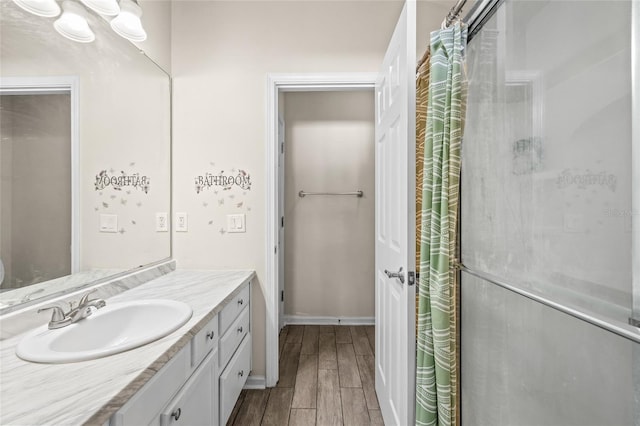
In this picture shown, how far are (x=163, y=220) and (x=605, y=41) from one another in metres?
2.14

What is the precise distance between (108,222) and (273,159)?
99 centimetres

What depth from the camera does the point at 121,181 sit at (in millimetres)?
1544

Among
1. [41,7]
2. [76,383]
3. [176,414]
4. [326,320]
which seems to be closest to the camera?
[76,383]

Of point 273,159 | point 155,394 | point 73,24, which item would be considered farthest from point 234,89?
point 155,394

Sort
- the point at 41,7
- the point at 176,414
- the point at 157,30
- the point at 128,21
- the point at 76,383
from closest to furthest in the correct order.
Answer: the point at 76,383 → the point at 176,414 → the point at 41,7 → the point at 128,21 → the point at 157,30

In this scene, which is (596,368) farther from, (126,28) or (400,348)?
(126,28)

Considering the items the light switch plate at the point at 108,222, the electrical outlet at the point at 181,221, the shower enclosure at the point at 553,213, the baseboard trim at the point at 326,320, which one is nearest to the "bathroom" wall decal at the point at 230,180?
the electrical outlet at the point at 181,221

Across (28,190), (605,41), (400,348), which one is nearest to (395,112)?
(605,41)

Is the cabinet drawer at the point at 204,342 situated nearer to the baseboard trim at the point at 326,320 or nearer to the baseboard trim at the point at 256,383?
the baseboard trim at the point at 256,383

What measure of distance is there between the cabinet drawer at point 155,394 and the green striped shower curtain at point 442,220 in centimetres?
93

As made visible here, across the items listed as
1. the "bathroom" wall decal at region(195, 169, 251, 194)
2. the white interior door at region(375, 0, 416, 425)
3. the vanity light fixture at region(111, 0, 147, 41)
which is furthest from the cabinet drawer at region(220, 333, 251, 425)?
the vanity light fixture at region(111, 0, 147, 41)

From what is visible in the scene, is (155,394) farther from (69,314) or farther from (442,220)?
(442,220)

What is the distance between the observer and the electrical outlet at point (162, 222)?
1864 millimetres

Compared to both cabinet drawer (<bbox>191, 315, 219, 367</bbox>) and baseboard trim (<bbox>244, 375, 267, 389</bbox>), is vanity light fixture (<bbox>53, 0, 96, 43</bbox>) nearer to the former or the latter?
cabinet drawer (<bbox>191, 315, 219, 367</bbox>)
